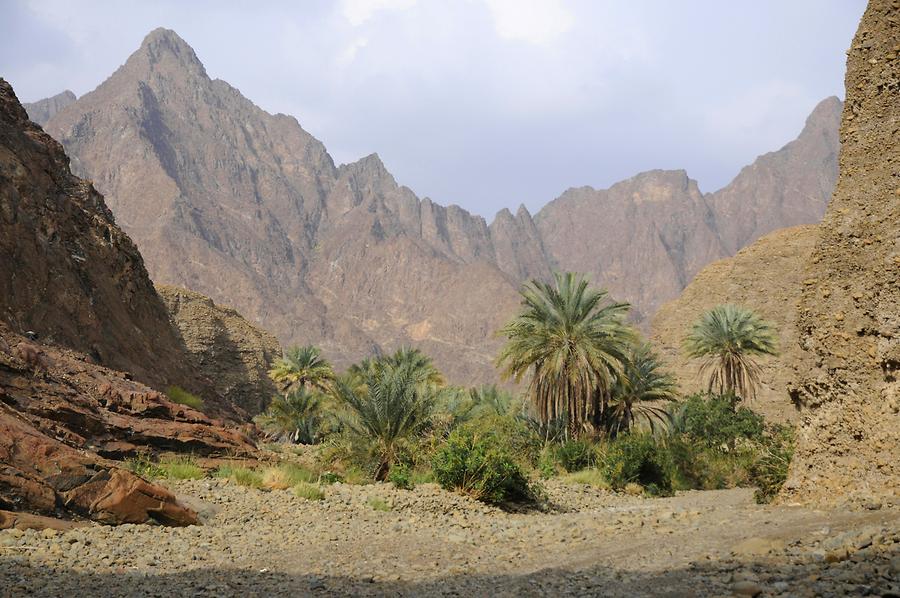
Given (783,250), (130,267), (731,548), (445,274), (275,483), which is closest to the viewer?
(731,548)

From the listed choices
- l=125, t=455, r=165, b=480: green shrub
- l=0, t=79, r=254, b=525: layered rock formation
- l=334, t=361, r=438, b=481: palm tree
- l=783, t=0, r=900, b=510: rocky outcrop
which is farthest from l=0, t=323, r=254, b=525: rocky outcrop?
l=783, t=0, r=900, b=510: rocky outcrop

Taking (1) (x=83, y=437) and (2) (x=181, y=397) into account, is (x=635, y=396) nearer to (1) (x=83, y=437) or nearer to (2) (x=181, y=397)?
(2) (x=181, y=397)

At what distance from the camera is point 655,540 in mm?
7516

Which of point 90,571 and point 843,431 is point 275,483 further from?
point 843,431

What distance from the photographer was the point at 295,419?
32844 millimetres

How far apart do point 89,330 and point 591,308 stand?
1448cm

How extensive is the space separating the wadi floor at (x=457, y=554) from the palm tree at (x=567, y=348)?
8665mm

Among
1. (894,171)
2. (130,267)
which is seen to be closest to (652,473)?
(894,171)

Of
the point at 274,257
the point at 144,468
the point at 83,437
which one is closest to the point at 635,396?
the point at 144,468

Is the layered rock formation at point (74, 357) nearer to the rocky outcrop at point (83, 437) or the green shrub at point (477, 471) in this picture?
the rocky outcrop at point (83, 437)

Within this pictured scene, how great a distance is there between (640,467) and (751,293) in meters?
29.7

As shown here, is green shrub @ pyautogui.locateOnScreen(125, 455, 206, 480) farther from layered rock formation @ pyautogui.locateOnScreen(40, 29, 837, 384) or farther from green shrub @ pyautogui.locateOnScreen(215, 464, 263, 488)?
layered rock formation @ pyautogui.locateOnScreen(40, 29, 837, 384)

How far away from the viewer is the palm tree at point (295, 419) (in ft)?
105

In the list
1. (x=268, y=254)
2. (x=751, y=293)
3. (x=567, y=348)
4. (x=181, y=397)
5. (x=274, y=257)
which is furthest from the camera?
(x=274, y=257)
